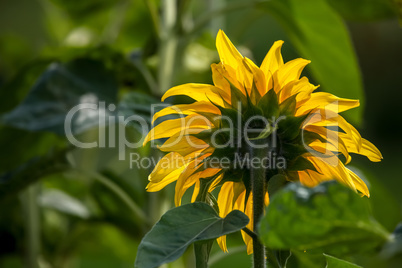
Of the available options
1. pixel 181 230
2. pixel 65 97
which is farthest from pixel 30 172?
pixel 181 230

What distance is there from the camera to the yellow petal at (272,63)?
317 mm

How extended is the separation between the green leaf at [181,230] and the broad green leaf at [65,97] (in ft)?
Result: 0.81

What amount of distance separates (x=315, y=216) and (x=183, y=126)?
0.13 meters

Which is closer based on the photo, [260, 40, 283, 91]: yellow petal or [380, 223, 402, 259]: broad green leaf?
[380, 223, 402, 259]: broad green leaf

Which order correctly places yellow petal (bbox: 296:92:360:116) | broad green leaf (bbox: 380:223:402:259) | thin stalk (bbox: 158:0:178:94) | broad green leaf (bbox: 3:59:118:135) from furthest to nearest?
thin stalk (bbox: 158:0:178:94), broad green leaf (bbox: 3:59:118:135), yellow petal (bbox: 296:92:360:116), broad green leaf (bbox: 380:223:402:259)

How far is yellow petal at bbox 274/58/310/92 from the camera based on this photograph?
312mm

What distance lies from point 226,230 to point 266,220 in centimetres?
4

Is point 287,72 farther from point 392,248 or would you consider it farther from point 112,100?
point 112,100

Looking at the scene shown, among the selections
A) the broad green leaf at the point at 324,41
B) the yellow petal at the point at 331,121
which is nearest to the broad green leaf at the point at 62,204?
the broad green leaf at the point at 324,41

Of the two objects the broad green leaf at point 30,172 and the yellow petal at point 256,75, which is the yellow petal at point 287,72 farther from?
the broad green leaf at point 30,172

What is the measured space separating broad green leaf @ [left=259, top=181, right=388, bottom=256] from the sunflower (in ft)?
0.22

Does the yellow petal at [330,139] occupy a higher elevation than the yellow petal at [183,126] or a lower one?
lower

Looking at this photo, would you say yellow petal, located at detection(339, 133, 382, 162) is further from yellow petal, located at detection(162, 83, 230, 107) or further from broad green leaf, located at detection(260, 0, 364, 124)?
broad green leaf, located at detection(260, 0, 364, 124)
